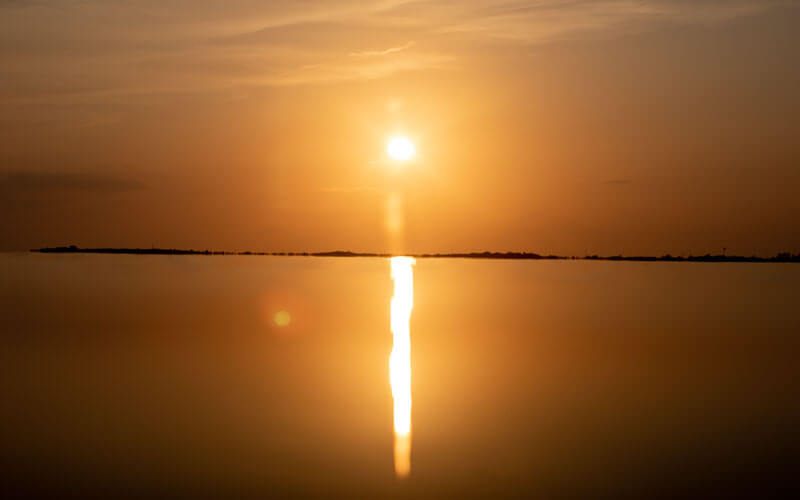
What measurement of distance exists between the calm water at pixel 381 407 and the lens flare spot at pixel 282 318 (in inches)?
5.5

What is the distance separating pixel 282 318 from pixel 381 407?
892 inches

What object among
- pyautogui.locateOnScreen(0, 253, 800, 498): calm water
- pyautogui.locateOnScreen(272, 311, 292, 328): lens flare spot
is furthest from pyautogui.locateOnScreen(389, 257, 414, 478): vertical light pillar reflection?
pyautogui.locateOnScreen(272, 311, 292, 328): lens flare spot

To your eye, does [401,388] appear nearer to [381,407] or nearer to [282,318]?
[381,407]

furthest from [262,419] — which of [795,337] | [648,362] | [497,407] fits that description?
[795,337]

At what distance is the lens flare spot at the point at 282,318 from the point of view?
38234 mm

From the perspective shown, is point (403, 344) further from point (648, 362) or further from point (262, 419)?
point (262, 419)

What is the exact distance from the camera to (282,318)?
40844 mm

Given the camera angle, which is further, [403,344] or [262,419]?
[403,344]

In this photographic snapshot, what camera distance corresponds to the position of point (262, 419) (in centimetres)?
1714

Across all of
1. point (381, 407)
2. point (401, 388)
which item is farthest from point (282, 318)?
point (381, 407)

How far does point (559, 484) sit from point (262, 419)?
658cm

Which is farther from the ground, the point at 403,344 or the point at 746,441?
the point at 403,344

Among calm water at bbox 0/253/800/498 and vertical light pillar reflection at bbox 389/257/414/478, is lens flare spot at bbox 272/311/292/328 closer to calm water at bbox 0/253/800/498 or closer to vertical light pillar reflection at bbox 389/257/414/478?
calm water at bbox 0/253/800/498

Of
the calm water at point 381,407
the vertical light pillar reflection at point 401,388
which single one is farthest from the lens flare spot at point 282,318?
the vertical light pillar reflection at point 401,388
